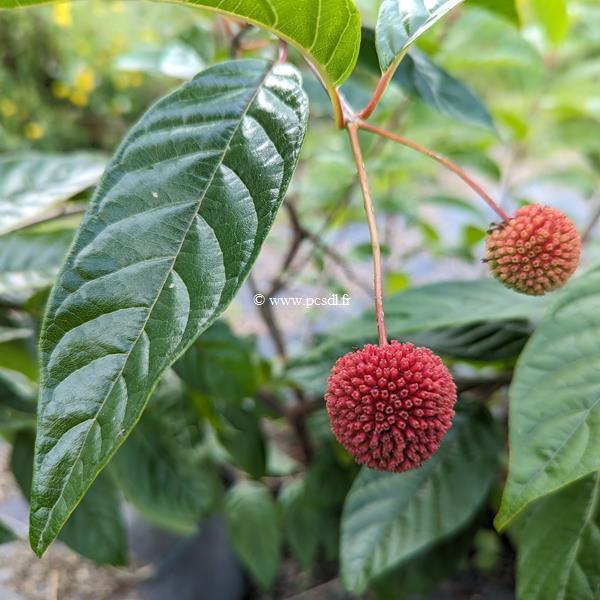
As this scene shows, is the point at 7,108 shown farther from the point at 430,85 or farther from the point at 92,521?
the point at 430,85

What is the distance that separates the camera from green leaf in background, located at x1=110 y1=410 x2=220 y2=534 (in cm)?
88

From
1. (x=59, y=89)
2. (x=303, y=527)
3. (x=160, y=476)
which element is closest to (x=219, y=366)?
(x=160, y=476)

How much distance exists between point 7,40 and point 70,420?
11.6 ft

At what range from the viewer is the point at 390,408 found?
42 centimetres

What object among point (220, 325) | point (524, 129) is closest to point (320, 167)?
point (524, 129)

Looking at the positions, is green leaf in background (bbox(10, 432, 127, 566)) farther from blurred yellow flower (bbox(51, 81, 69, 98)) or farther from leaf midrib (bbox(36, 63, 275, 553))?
blurred yellow flower (bbox(51, 81, 69, 98))

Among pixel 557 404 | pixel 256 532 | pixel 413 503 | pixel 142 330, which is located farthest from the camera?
pixel 256 532

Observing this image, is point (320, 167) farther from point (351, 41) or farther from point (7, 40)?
point (7, 40)

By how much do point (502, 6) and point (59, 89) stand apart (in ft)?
9.76

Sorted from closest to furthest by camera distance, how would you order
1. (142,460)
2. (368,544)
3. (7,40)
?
(368,544)
(142,460)
(7,40)

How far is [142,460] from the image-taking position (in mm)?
894

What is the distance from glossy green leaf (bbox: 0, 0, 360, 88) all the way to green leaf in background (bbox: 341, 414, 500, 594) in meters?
0.43

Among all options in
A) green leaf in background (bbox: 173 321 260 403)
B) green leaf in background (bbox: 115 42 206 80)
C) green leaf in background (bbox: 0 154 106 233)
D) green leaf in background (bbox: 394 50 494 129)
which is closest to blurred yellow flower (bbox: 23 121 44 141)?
green leaf in background (bbox: 115 42 206 80)

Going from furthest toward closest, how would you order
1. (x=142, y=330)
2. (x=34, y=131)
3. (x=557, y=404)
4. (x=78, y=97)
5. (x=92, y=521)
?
1. (x=78, y=97)
2. (x=34, y=131)
3. (x=92, y=521)
4. (x=557, y=404)
5. (x=142, y=330)
